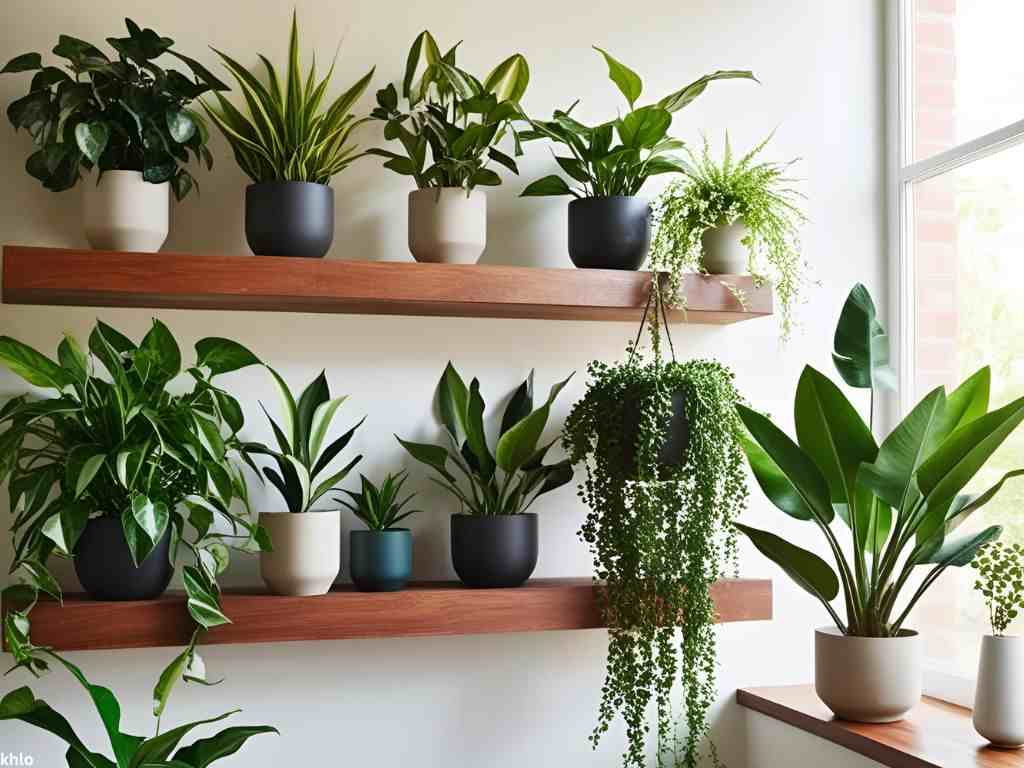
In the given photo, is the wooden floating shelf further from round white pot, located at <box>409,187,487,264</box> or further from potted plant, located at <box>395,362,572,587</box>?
round white pot, located at <box>409,187,487,264</box>

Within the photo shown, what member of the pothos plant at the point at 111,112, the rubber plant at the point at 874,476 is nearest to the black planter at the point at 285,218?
the pothos plant at the point at 111,112

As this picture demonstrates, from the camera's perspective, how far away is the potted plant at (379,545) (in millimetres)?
2148

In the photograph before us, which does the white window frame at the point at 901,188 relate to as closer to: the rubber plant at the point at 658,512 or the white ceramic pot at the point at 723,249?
the white ceramic pot at the point at 723,249

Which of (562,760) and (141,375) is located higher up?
(141,375)

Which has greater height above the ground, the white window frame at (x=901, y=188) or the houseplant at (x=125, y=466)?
the white window frame at (x=901, y=188)

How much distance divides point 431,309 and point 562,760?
1.05 meters

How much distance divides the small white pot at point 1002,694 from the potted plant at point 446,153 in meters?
1.29

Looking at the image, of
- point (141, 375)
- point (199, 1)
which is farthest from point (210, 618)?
point (199, 1)

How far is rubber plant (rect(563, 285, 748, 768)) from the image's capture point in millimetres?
2145

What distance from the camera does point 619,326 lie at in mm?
2494

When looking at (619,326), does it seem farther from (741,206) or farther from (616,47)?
(616,47)

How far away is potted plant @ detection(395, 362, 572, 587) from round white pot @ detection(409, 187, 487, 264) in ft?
0.88

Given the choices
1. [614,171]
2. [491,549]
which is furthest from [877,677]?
[614,171]

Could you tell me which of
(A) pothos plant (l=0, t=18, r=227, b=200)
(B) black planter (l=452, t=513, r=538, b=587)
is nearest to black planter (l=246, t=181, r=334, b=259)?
(A) pothos plant (l=0, t=18, r=227, b=200)
